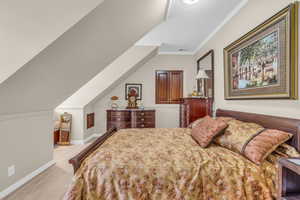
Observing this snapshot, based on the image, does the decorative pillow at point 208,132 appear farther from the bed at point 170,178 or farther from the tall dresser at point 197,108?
the tall dresser at point 197,108

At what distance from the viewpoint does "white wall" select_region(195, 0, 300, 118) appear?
1.71 metres

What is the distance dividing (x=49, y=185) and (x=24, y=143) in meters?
0.70

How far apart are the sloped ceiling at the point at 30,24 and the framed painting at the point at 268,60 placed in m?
1.74

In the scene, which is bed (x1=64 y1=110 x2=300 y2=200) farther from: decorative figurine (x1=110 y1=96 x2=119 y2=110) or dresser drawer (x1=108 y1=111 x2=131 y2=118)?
decorative figurine (x1=110 y1=96 x2=119 y2=110)

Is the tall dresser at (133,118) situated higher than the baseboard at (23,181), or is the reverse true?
the tall dresser at (133,118)

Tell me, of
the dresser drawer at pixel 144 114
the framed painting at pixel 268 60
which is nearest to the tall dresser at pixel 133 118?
the dresser drawer at pixel 144 114

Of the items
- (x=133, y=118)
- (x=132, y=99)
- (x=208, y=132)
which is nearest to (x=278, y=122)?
(x=208, y=132)

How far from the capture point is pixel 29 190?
2.22m

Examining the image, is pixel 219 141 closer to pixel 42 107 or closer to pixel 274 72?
pixel 274 72

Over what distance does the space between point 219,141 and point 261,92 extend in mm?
763

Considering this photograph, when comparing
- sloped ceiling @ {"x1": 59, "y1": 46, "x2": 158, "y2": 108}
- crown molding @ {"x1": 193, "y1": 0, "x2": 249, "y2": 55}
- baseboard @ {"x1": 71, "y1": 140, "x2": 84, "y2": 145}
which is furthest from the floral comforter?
baseboard @ {"x1": 71, "y1": 140, "x2": 84, "y2": 145}

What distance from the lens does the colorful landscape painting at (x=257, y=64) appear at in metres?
1.77

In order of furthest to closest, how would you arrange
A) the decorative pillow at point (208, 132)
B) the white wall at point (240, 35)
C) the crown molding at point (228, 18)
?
the crown molding at point (228, 18)
the decorative pillow at point (208, 132)
the white wall at point (240, 35)

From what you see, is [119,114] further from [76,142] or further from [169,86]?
[169,86]
